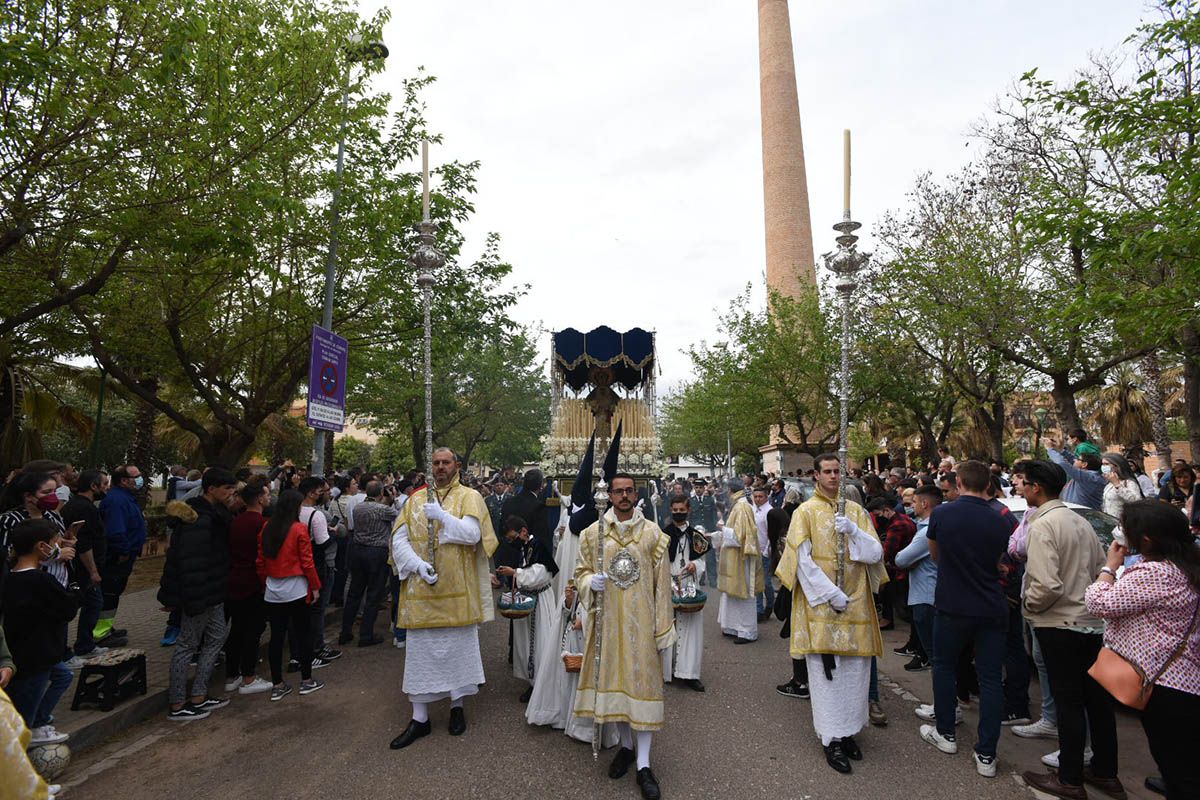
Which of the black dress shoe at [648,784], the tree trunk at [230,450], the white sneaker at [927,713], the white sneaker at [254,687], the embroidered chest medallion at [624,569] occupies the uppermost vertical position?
the tree trunk at [230,450]

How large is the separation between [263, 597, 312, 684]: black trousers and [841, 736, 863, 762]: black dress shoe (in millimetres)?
4370

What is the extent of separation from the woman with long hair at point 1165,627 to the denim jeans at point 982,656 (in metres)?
1.16

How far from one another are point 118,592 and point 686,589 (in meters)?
6.24

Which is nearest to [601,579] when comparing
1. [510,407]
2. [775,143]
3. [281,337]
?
[281,337]

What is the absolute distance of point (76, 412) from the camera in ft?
46.2

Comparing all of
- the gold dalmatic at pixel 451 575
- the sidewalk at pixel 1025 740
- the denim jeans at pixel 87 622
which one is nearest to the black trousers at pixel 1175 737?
the sidewalk at pixel 1025 740

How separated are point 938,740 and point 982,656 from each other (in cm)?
75

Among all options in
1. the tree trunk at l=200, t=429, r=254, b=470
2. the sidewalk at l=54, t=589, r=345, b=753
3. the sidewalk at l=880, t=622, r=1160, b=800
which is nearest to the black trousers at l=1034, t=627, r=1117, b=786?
the sidewalk at l=880, t=622, r=1160, b=800

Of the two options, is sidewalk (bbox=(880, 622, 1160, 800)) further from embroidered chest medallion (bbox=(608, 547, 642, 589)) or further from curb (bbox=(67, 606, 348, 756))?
curb (bbox=(67, 606, 348, 756))

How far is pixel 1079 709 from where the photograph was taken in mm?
3699

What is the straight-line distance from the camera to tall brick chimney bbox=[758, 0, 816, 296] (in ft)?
99.0

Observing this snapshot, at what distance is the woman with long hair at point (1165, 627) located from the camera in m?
2.69

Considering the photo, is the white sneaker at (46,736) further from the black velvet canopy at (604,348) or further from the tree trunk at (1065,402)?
the tree trunk at (1065,402)

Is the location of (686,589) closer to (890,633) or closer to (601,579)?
(601,579)
